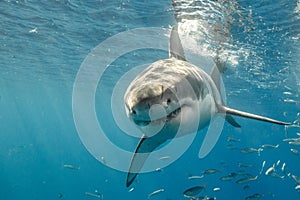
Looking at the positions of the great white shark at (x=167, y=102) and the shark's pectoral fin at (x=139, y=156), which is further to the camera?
the shark's pectoral fin at (x=139, y=156)

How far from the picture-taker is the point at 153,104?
2.51 meters

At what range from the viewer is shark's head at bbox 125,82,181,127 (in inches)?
97.4

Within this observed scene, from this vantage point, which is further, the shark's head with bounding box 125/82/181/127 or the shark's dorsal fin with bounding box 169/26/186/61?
the shark's dorsal fin with bounding box 169/26/186/61

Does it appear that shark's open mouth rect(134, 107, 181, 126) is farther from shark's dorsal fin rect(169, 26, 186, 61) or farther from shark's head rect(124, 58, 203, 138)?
shark's dorsal fin rect(169, 26, 186, 61)

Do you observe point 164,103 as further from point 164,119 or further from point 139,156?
point 139,156

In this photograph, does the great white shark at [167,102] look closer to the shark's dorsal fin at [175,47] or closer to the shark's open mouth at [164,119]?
the shark's open mouth at [164,119]

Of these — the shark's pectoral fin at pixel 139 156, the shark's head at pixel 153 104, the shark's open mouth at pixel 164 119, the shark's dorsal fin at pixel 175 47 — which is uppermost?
the shark's head at pixel 153 104

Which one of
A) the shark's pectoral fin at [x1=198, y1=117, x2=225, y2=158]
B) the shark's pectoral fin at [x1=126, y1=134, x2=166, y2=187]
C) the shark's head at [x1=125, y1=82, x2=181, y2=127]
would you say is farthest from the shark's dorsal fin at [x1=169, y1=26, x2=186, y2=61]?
the shark's head at [x1=125, y1=82, x2=181, y2=127]

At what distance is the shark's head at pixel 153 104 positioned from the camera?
247 centimetres

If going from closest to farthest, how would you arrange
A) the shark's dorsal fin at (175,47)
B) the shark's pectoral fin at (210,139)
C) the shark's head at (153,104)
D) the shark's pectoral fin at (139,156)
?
the shark's head at (153,104)
the shark's pectoral fin at (210,139)
the shark's pectoral fin at (139,156)
the shark's dorsal fin at (175,47)

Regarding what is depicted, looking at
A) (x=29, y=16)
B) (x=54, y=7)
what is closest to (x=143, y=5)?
(x=54, y=7)

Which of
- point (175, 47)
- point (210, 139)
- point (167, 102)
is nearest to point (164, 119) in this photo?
point (167, 102)

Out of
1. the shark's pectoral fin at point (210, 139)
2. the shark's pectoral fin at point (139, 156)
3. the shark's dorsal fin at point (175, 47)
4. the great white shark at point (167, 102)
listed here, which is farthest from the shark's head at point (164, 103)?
the shark's dorsal fin at point (175, 47)

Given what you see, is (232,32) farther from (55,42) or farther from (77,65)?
(77,65)
